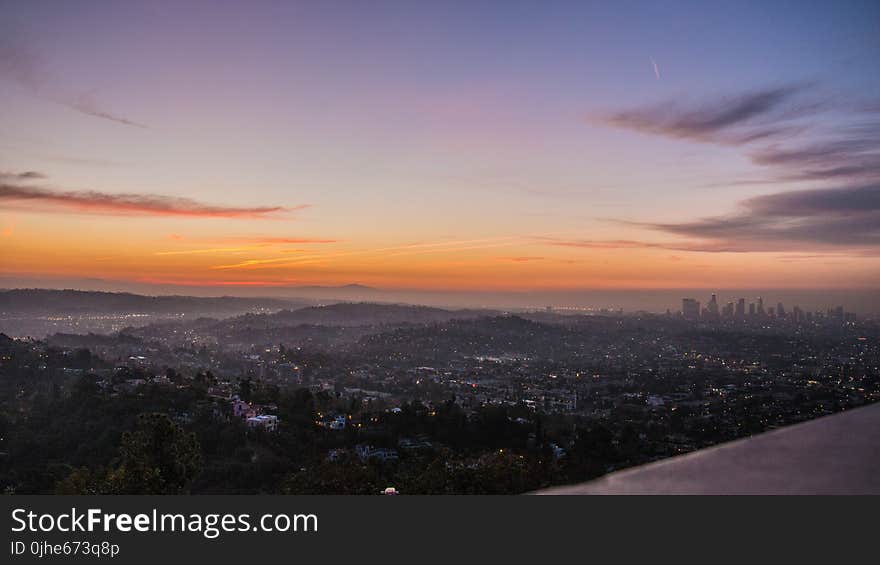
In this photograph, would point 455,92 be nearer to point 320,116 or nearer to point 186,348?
point 320,116

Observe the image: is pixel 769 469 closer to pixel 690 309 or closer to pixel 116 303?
pixel 690 309

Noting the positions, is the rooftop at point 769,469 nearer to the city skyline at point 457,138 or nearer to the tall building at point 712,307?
the city skyline at point 457,138

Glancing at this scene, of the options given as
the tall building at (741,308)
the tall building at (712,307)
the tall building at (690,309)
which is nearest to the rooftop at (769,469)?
the tall building at (741,308)

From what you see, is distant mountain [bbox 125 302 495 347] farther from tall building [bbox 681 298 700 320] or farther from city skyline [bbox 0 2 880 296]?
city skyline [bbox 0 2 880 296]

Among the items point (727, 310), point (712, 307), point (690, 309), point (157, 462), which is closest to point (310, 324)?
point (690, 309)

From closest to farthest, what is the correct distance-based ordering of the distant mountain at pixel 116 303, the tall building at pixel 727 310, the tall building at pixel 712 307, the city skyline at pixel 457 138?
the city skyline at pixel 457 138 < the tall building at pixel 727 310 < the distant mountain at pixel 116 303 < the tall building at pixel 712 307

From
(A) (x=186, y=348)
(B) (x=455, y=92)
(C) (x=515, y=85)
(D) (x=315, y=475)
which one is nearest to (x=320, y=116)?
(B) (x=455, y=92)
